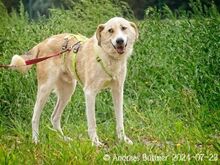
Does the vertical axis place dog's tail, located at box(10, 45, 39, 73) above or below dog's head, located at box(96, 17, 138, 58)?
below

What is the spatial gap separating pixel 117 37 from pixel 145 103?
6.26ft

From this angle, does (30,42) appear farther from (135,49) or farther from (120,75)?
(120,75)

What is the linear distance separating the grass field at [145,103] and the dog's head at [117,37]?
936 mm

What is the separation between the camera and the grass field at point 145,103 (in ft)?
17.7

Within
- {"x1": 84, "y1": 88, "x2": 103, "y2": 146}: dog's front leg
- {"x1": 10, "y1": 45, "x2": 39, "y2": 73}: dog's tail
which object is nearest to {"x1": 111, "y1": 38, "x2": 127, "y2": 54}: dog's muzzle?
{"x1": 84, "y1": 88, "x2": 103, "y2": 146}: dog's front leg

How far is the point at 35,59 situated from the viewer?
7258 millimetres

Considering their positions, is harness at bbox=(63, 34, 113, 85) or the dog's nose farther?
harness at bbox=(63, 34, 113, 85)

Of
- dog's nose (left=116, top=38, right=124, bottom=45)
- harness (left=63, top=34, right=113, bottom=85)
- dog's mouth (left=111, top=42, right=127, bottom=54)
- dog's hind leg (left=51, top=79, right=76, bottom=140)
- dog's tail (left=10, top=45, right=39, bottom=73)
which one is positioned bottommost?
dog's hind leg (left=51, top=79, right=76, bottom=140)

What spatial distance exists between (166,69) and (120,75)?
2120mm

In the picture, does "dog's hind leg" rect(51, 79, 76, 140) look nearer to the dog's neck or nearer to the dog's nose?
the dog's neck

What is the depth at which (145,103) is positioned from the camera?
8266 millimetres

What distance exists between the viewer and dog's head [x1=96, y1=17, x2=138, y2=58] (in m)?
6.59

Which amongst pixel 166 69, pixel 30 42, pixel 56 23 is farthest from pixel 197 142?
pixel 56 23

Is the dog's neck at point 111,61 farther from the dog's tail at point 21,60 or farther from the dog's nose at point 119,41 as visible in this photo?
the dog's tail at point 21,60
